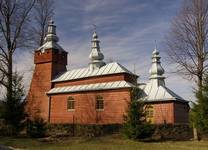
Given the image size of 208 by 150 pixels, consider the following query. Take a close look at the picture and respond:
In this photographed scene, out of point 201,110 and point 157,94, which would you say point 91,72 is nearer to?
point 157,94

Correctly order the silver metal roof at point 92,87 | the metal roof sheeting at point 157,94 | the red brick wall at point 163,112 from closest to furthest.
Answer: the red brick wall at point 163,112 → the metal roof sheeting at point 157,94 → the silver metal roof at point 92,87

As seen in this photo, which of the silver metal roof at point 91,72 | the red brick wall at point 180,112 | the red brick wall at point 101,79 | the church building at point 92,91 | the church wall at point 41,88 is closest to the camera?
the red brick wall at point 180,112

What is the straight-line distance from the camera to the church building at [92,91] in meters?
32.3

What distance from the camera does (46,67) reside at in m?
40.2

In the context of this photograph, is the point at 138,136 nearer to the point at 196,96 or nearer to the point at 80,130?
the point at 196,96

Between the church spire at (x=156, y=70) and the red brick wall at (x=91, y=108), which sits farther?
the church spire at (x=156, y=70)

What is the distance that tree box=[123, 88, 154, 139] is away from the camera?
22.8m

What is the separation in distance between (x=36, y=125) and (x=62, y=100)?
1221 centimetres

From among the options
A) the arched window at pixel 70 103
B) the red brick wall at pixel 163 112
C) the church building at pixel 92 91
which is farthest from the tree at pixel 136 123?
the arched window at pixel 70 103

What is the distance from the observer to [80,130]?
28.4 m

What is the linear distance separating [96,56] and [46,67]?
21.1 ft

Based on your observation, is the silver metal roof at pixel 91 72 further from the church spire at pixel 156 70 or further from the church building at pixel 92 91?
the church spire at pixel 156 70

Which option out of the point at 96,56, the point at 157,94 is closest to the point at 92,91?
the point at 96,56

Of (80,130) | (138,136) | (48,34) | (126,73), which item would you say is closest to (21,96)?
(80,130)
